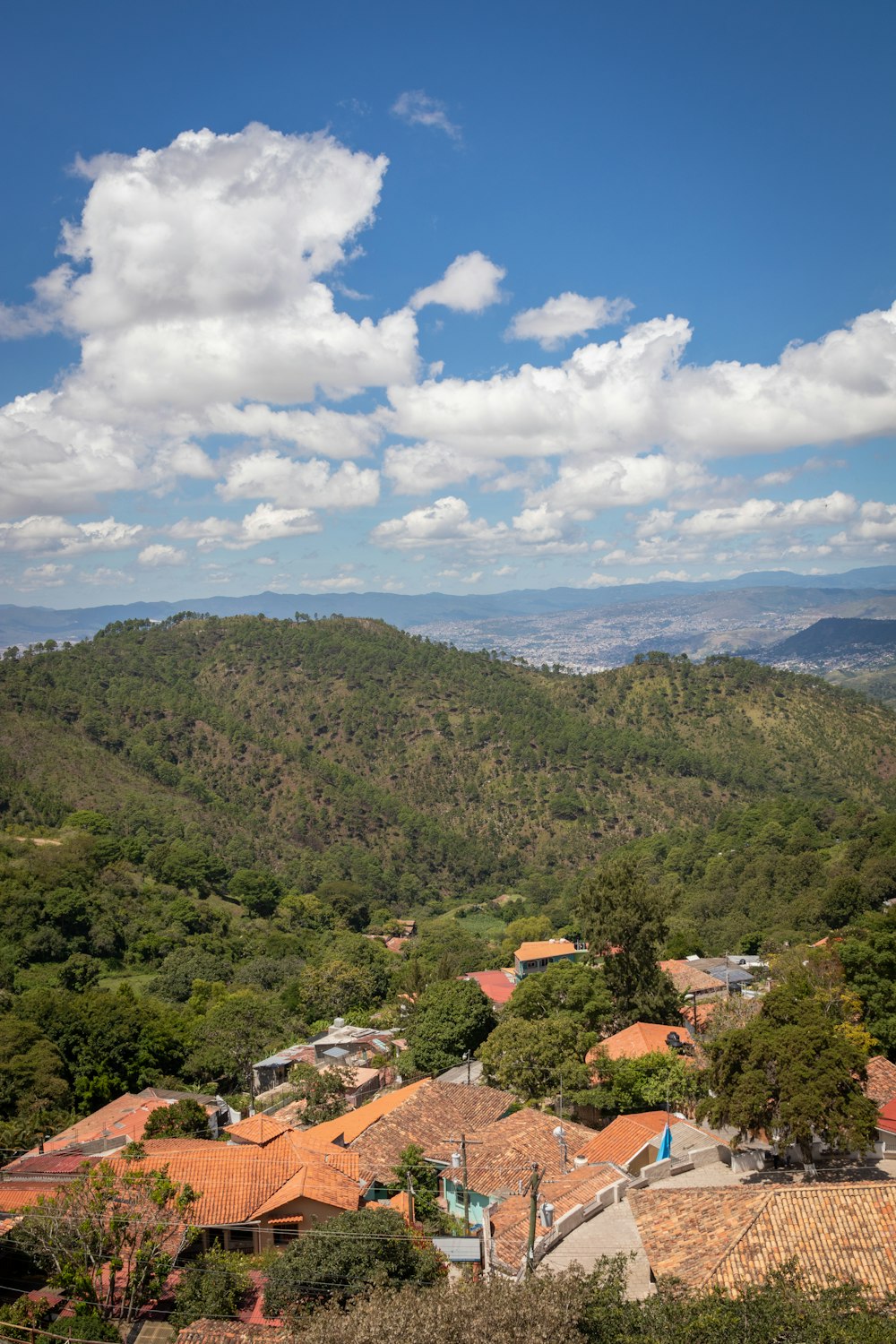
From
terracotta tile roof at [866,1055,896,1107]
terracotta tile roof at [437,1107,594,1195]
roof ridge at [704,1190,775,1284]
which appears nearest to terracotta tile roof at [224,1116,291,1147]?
terracotta tile roof at [437,1107,594,1195]

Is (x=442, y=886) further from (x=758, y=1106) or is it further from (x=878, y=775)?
(x=758, y=1106)

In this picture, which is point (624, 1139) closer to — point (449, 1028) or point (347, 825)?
point (449, 1028)

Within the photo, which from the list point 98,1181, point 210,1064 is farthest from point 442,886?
point 98,1181

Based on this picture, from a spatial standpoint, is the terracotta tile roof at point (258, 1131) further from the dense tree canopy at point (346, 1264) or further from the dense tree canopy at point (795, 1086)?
the dense tree canopy at point (795, 1086)

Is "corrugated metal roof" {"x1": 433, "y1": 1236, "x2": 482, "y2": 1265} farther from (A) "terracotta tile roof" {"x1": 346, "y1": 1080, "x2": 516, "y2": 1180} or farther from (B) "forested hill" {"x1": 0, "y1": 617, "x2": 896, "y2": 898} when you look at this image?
(B) "forested hill" {"x1": 0, "y1": 617, "x2": 896, "y2": 898}

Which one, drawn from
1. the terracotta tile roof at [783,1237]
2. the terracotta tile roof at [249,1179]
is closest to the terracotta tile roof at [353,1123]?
the terracotta tile roof at [249,1179]

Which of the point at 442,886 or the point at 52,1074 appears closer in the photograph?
the point at 52,1074

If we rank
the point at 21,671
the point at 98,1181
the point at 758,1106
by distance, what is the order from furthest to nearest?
the point at 21,671, the point at 758,1106, the point at 98,1181
